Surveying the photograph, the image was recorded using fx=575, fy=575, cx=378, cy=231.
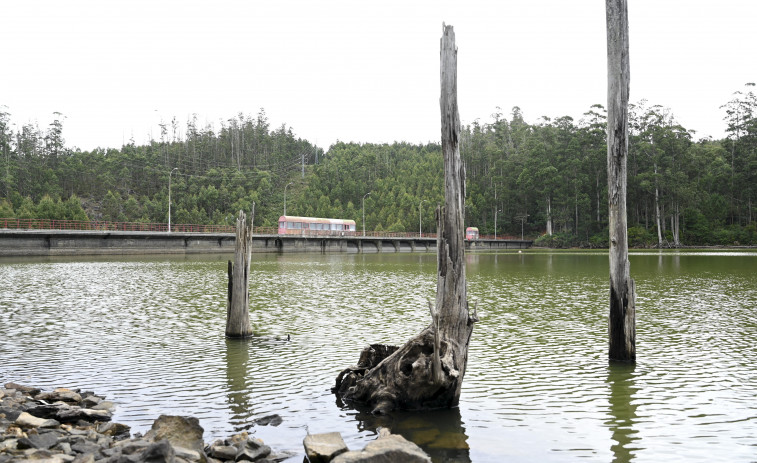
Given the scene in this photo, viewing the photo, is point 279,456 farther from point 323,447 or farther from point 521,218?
point 521,218

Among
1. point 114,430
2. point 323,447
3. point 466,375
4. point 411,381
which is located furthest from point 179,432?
point 466,375

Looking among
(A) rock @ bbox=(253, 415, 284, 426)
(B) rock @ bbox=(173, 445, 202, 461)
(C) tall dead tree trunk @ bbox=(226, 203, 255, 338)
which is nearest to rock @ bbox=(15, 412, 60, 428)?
(B) rock @ bbox=(173, 445, 202, 461)

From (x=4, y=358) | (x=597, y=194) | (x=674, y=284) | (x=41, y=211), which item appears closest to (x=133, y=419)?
(x=4, y=358)

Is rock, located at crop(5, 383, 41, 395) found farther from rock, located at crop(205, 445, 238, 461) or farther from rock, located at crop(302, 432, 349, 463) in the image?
rock, located at crop(302, 432, 349, 463)

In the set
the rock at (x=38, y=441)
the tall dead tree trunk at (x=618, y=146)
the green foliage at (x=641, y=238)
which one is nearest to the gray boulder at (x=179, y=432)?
the rock at (x=38, y=441)

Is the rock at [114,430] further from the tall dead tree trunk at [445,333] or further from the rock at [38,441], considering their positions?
the tall dead tree trunk at [445,333]

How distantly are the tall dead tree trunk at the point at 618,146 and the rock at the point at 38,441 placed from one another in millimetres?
8577

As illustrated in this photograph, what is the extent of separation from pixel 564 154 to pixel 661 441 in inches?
4136

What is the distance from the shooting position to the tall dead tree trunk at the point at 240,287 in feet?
42.7

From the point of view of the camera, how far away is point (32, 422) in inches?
262

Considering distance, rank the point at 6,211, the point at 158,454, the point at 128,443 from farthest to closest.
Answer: the point at 6,211
the point at 128,443
the point at 158,454

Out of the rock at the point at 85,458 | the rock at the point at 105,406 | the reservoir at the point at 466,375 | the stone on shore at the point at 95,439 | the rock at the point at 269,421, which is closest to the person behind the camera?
the rock at the point at 85,458

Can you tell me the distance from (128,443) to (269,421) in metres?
1.96

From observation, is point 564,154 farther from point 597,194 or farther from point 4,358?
point 4,358
